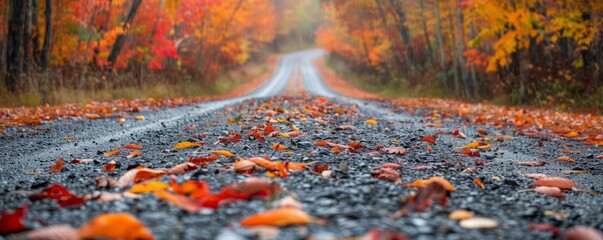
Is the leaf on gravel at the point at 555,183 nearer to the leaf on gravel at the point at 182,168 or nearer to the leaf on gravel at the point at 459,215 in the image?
the leaf on gravel at the point at 459,215

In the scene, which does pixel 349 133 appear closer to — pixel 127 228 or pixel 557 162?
pixel 557 162

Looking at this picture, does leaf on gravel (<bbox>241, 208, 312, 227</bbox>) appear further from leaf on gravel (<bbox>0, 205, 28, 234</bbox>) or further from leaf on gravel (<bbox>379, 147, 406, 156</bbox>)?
leaf on gravel (<bbox>379, 147, 406, 156</bbox>)

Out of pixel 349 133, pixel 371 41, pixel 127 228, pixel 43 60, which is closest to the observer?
pixel 127 228

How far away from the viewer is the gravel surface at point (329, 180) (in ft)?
7.38

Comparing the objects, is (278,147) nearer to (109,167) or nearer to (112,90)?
(109,167)

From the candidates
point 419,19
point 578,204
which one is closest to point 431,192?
point 578,204

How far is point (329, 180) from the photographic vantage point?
3.29 metres

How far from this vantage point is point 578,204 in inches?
131

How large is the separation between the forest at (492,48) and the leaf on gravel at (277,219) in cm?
1120

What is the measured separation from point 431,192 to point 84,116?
28.6ft

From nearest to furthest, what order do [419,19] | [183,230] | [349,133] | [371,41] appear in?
[183,230] → [349,133] → [419,19] → [371,41]

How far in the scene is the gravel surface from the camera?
2.25 metres

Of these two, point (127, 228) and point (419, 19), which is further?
point (419, 19)

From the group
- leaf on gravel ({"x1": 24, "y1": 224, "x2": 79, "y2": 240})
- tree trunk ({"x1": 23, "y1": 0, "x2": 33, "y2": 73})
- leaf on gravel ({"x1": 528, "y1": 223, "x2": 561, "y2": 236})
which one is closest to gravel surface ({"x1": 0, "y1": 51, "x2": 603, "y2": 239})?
leaf on gravel ({"x1": 528, "y1": 223, "x2": 561, "y2": 236})
